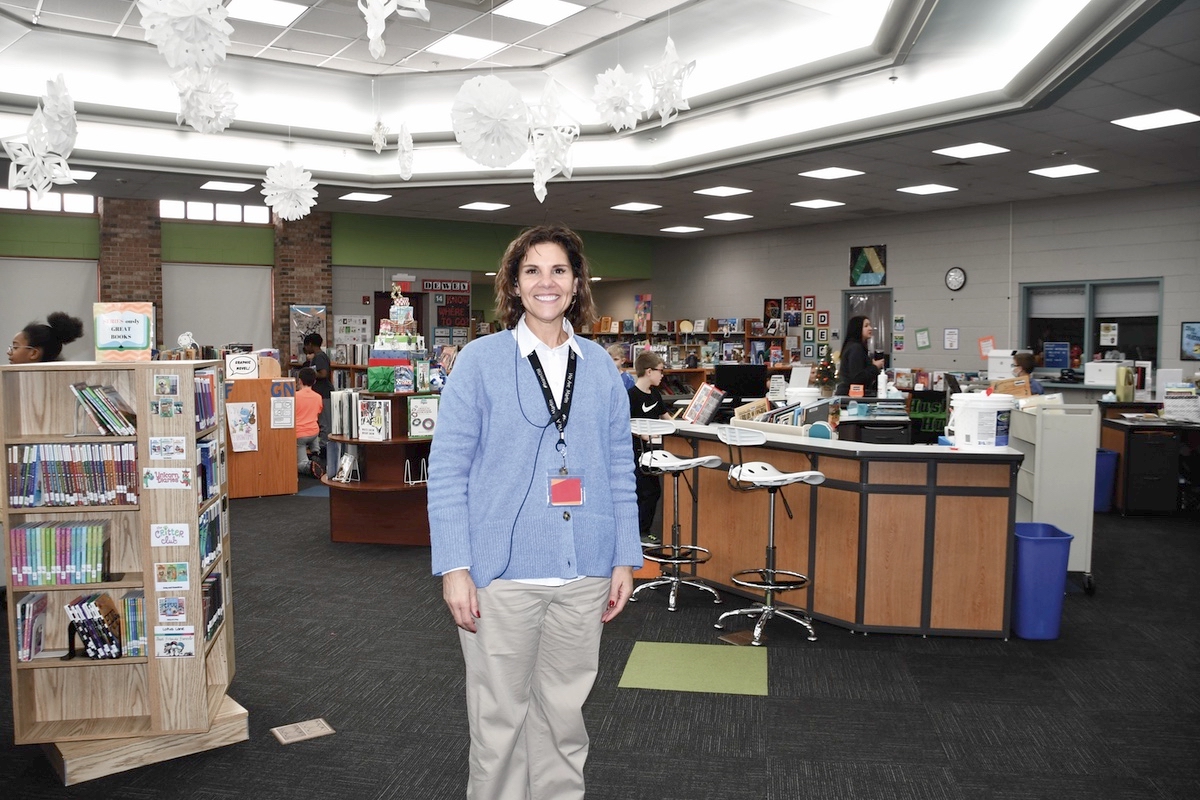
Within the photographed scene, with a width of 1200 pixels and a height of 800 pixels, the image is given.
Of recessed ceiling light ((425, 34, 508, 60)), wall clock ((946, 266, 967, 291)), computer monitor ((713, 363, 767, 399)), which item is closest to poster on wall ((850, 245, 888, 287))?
wall clock ((946, 266, 967, 291))

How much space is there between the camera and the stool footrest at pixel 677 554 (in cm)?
513

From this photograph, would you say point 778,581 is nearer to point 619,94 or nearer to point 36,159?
point 619,94

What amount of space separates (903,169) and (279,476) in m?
7.14

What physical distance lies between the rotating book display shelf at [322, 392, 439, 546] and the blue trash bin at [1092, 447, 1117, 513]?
599 centimetres

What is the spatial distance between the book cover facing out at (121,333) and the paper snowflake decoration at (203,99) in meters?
1.07

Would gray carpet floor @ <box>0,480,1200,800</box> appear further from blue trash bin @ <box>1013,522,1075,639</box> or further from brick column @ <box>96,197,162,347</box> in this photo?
brick column @ <box>96,197,162,347</box>

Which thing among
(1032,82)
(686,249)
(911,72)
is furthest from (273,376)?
(686,249)

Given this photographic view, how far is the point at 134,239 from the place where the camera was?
39.6 feet

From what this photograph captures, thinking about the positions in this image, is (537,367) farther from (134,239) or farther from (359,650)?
(134,239)

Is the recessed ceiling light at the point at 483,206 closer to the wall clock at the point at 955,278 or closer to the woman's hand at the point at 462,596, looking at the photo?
the wall clock at the point at 955,278

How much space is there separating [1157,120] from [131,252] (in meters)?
12.1

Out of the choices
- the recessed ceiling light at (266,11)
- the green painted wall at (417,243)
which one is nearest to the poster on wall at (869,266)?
the green painted wall at (417,243)

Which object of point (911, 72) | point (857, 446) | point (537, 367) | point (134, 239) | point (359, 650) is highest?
point (911, 72)

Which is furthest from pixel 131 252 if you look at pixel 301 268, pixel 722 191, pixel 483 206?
pixel 722 191
